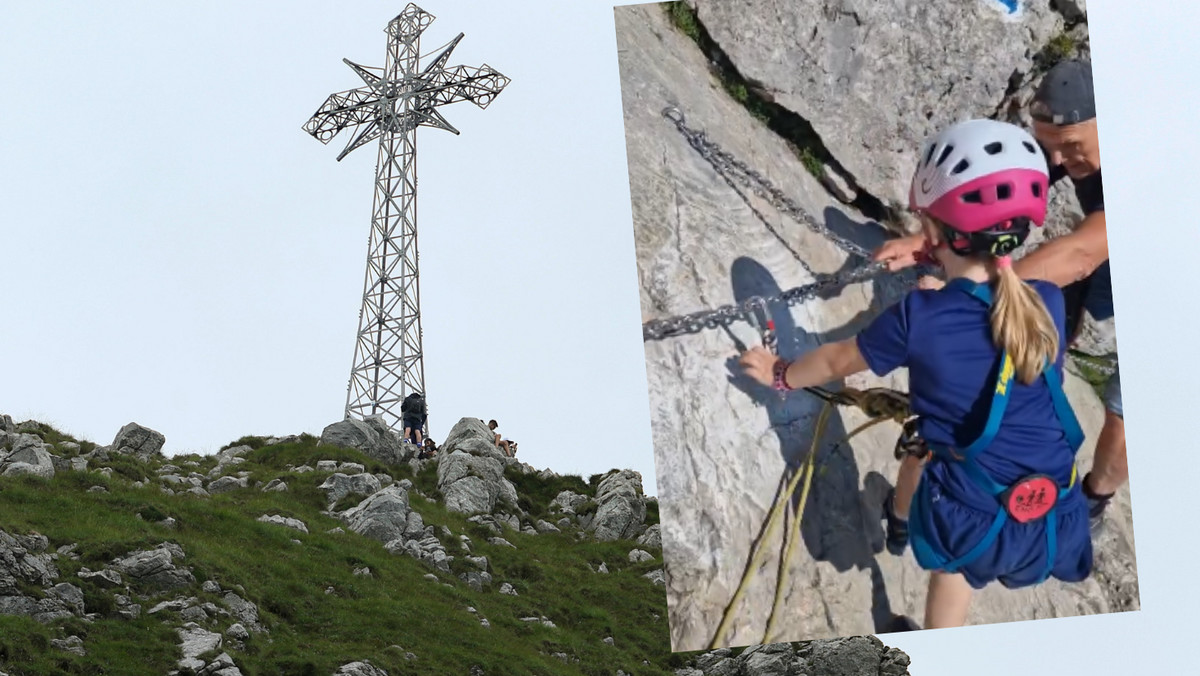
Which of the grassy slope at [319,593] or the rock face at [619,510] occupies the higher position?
the rock face at [619,510]

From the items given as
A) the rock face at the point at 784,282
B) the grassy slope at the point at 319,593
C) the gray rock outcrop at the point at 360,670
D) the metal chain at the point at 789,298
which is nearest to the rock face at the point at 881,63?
the rock face at the point at 784,282

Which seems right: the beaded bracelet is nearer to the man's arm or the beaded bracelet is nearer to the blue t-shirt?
the blue t-shirt

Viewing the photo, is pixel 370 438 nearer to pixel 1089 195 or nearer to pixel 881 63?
pixel 881 63

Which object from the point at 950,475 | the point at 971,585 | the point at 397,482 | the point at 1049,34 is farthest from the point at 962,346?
the point at 397,482

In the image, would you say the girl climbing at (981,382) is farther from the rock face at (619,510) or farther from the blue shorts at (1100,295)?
the rock face at (619,510)

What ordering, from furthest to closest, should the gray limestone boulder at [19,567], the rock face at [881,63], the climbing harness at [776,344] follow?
the gray limestone boulder at [19,567], the rock face at [881,63], the climbing harness at [776,344]

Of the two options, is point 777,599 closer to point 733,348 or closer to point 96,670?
point 733,348

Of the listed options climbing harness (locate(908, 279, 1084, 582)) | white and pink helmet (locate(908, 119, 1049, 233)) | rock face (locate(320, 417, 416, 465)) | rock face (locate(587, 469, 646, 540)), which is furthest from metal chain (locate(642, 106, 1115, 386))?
rock face (locate(320, 417, 416, 465))
